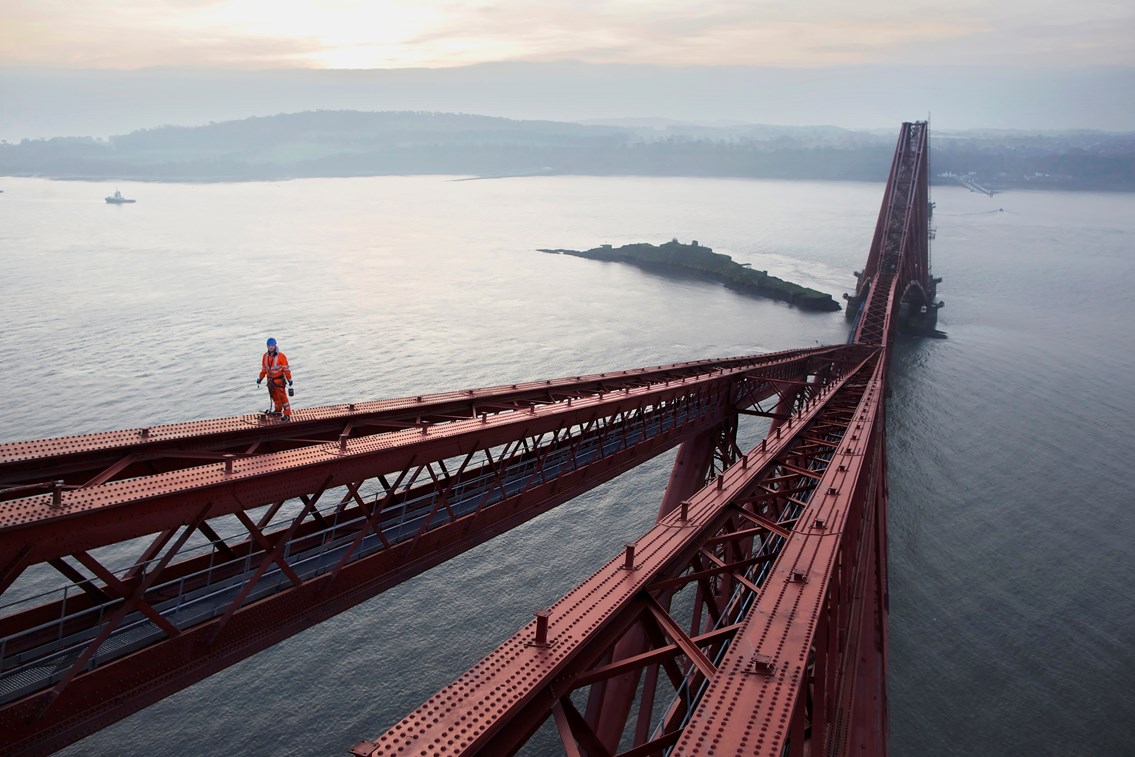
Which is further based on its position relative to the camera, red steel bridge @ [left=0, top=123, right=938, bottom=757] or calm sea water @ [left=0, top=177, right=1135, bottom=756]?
calm sea water @ [left=0, top=177, right=1135, bottom=756]

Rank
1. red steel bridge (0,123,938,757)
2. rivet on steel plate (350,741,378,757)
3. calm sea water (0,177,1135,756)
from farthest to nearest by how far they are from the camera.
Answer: calm sea water (0,177,1135,756)
red steel bridge (0,123,938,757)
rivet on steel plate (350,741,378,757)

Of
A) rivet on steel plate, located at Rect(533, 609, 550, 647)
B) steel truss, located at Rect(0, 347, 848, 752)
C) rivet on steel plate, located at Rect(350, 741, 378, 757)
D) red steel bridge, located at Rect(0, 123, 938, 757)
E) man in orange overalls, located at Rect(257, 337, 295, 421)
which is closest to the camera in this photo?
rivet on steel plate, located at Rect(350, 741, 378, 757)

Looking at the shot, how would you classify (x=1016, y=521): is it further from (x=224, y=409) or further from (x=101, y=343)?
(x=101, y=343)

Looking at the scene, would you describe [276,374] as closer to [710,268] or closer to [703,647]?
[703,647]

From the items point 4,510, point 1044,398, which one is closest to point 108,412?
point 4,510

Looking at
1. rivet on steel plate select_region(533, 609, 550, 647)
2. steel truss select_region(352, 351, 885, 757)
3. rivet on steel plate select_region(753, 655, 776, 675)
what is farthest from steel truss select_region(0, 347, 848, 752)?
rivet on steel plate select_region(753, 655, 776, 675)

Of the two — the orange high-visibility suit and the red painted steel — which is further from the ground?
the orange high-visibility suit

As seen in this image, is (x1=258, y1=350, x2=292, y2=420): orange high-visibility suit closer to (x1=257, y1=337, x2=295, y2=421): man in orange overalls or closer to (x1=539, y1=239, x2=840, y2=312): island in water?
(x1=257, y1=337, x2=295, y2=421): man in orange overalls

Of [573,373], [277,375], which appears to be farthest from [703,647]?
[573,373]
